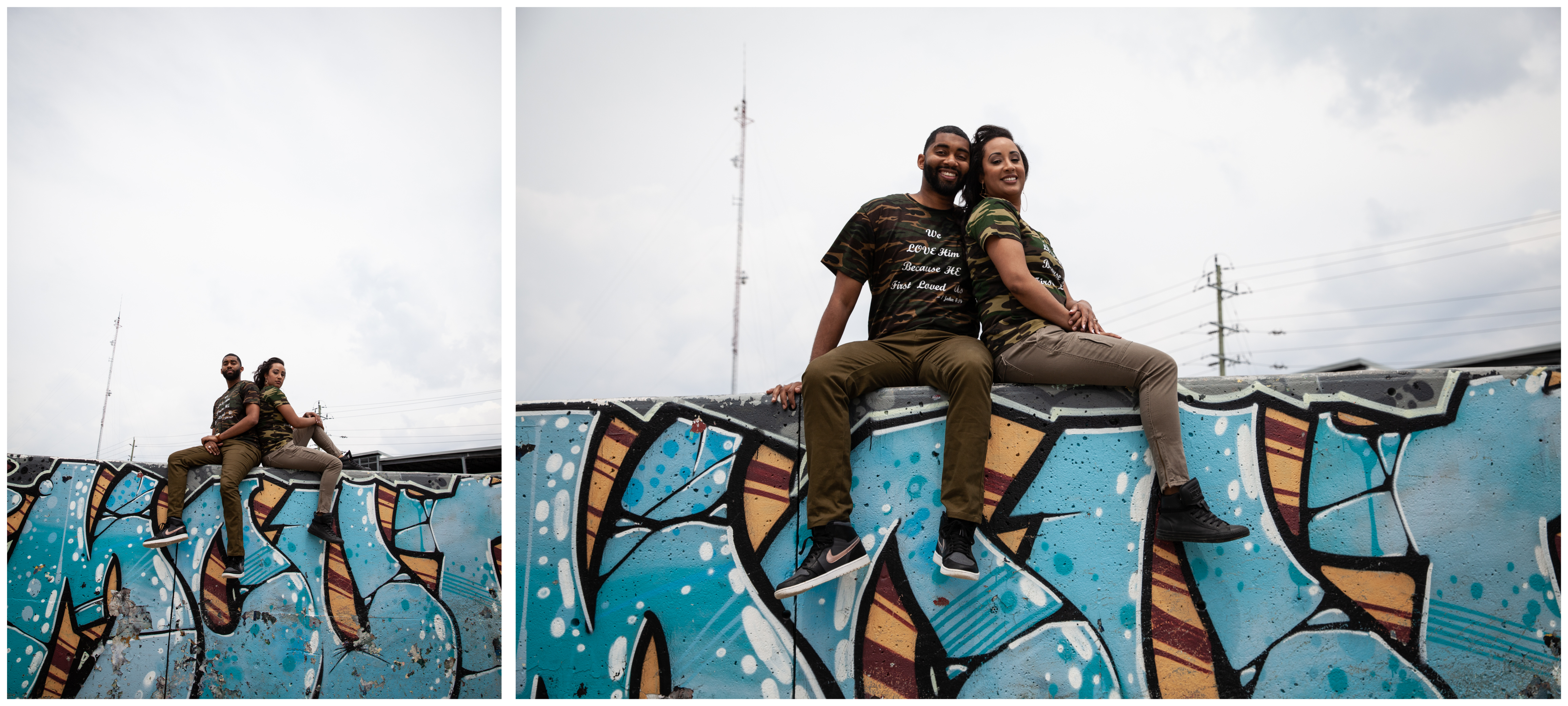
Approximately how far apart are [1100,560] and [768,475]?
1.50 m

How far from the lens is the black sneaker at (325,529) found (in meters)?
6.50

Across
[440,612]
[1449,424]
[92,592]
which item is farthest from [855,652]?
[92,592]

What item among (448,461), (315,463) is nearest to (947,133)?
(315,463)

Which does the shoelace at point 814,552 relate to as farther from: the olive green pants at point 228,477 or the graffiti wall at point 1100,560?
the olive green pants at point 228,477

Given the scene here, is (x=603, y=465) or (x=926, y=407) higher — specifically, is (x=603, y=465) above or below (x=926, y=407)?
below

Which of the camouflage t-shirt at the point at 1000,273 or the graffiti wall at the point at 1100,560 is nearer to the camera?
the graffiti wall at the point at 1100,560

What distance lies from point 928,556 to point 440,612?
15.8 feet

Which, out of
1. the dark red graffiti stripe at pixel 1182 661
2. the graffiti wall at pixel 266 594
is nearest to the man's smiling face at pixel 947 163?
the dark red graffiti stripe at pixel 1182 661

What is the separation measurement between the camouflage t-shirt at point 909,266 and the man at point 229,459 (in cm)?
555

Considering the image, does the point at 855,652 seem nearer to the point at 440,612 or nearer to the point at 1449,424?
the point at 1449,424

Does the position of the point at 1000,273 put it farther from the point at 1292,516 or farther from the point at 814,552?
the point at 1292,516

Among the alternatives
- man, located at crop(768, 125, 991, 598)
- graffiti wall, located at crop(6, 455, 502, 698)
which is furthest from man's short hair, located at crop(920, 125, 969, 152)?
graffiti wall, located at crop(6, 455, 502, 698)

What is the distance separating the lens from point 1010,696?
3289 mm

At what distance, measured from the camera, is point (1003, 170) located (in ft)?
12.0
